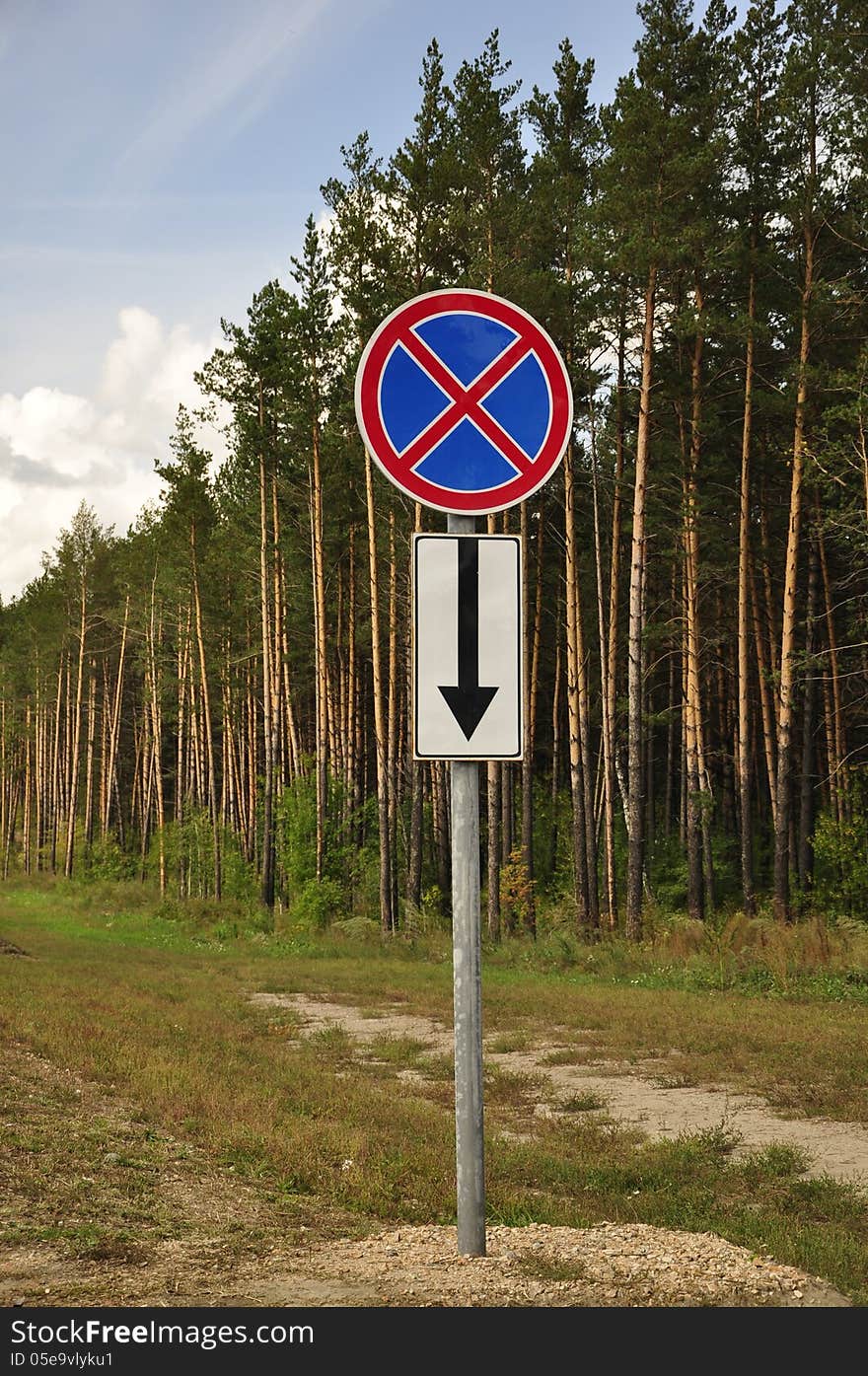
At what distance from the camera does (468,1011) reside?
4219 millimetres

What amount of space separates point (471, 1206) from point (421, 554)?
2551 millimetres

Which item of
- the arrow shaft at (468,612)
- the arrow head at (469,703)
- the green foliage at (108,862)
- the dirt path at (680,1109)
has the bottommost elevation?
the green foliage at (108,862)

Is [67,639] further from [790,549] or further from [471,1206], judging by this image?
[471,1206]

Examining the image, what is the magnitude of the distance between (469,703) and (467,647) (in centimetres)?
22

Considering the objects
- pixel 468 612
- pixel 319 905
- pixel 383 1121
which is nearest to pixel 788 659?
pixel 319 905

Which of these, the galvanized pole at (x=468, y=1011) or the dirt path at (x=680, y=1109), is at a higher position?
the galvanized pole at (x=468, y=1011)

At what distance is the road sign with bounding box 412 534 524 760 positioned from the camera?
426 cm

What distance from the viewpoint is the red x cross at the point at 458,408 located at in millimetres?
4461

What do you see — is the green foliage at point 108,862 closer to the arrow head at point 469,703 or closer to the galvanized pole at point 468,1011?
the galvanized pole at point 468,1011

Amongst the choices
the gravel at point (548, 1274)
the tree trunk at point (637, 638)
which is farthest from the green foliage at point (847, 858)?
the gravel at point (548, 1274)

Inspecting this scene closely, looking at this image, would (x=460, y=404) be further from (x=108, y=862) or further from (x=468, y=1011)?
(x=108, y=862)

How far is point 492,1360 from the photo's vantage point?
325 centimetres


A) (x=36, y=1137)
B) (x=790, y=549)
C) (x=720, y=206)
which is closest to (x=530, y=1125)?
(x=36, y=1137)

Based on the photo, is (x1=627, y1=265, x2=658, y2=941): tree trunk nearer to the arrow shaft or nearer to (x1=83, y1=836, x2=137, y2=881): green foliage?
the arrow shaft
